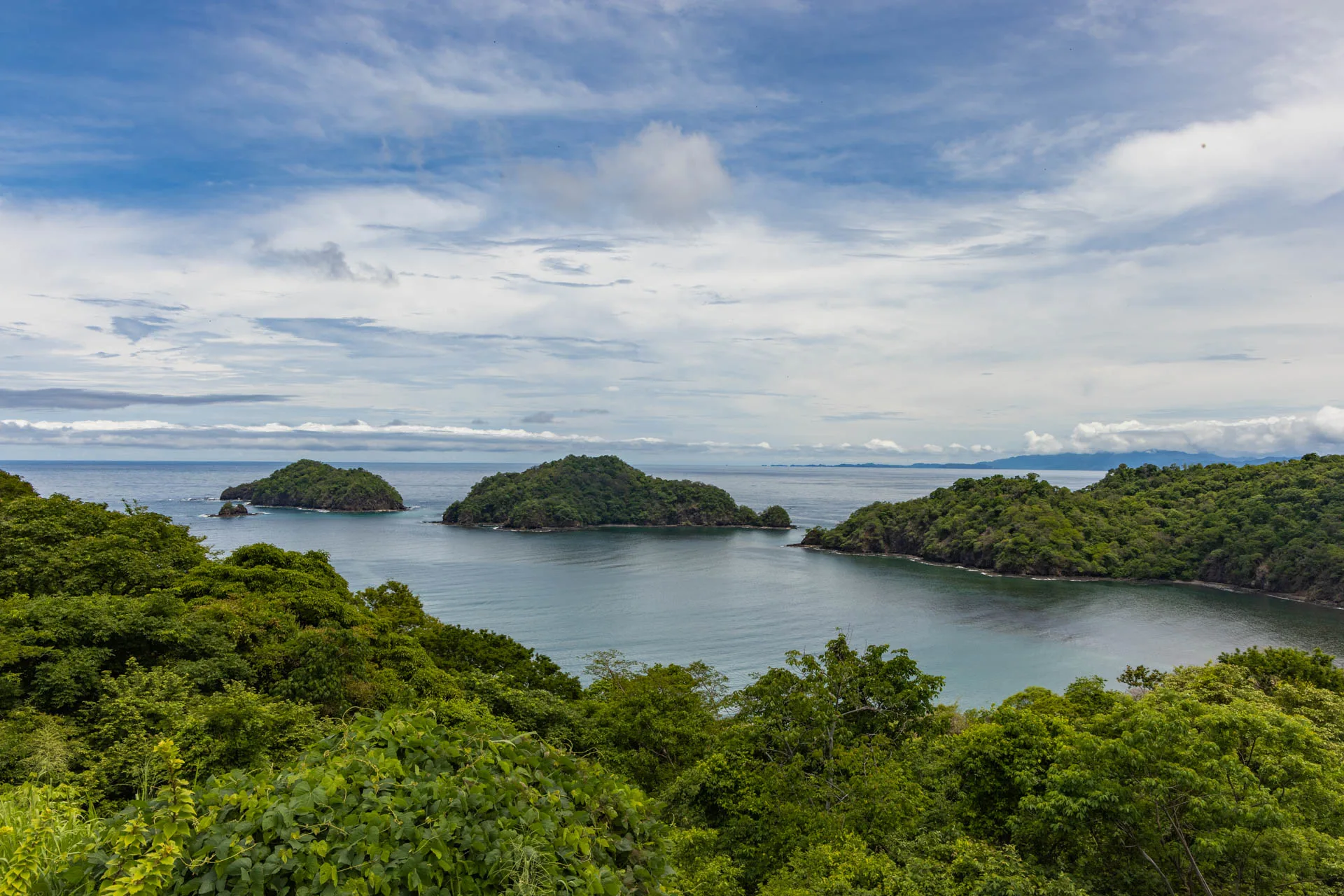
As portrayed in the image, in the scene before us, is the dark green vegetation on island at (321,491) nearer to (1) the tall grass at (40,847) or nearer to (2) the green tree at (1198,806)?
(2) the green tree at (1198,806)

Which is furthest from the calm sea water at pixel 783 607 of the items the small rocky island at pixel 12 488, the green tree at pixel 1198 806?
the green tree at pixel 1198 806

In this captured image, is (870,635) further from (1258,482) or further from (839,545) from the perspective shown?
(1258,482)

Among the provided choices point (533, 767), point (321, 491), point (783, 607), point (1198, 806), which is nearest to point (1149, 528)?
point (783, 607)

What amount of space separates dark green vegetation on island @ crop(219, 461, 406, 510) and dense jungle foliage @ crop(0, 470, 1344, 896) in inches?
4043

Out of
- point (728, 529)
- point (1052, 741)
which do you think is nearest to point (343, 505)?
point (728, 529)

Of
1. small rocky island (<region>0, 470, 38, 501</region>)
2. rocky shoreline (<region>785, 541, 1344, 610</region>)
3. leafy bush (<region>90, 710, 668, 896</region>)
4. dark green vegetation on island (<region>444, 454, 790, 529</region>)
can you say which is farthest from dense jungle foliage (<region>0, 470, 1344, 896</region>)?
dark green vegetation on island (<region>444, 454, 790, 529</region>)

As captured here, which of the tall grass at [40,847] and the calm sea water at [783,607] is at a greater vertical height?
the tall grass at [40,847]

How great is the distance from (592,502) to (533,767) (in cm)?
10467

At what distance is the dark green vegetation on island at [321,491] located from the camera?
11825 centimetres

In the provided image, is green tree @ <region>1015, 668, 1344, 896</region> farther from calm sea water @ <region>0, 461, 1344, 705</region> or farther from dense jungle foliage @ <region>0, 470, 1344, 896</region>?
calm sea water @ <region>0, 461, 1344, 705</region>

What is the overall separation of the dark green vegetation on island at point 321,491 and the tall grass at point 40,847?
407 feet

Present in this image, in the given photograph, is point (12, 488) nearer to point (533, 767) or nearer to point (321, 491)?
point (533, 767)

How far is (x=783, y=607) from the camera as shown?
5306 cm

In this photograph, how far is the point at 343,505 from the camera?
117250mm
